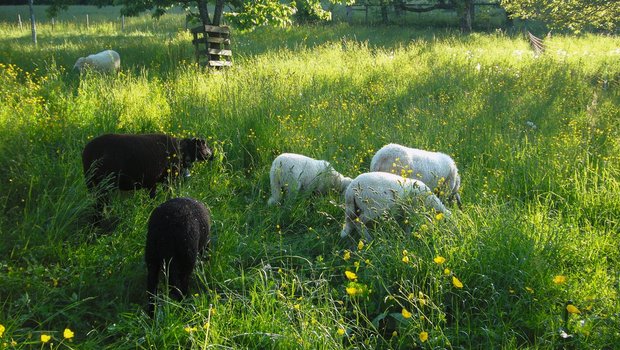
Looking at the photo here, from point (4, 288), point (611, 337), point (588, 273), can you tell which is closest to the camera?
point (611, 337)

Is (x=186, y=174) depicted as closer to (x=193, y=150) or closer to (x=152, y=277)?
(x=193, y=150)

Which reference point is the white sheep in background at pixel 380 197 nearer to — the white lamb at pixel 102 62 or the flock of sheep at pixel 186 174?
the flock of sheep at pixel 186 174

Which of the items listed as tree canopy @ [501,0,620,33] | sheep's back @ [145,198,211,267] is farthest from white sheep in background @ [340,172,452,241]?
tree canopy @ [501,0,620,33]

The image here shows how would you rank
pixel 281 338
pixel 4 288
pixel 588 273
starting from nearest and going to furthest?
1. pixel 281 338
2. pixel 4 288
3. pixel 588 273

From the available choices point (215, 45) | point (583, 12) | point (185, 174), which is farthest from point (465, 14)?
point (185, 174)

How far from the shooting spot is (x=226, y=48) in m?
13.4

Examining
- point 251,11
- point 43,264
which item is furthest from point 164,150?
point 251,11

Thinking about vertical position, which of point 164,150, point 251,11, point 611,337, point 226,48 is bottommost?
point 611,337

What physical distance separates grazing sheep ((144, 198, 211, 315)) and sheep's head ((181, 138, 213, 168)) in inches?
76.8

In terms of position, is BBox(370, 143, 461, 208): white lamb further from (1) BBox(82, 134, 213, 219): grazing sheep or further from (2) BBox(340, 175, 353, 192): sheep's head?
(1) BBox(82, 134, 213, 219): grazing sheep

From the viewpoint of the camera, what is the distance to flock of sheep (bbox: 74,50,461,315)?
3.74 m

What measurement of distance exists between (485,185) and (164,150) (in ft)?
11.3

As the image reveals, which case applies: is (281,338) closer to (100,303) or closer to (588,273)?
(100,303)

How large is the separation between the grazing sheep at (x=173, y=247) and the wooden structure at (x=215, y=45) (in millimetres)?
8582
